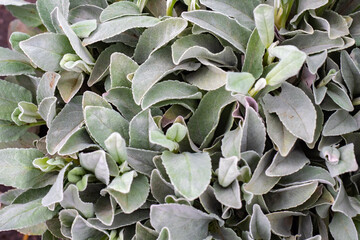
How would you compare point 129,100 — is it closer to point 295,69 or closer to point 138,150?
point 138,150

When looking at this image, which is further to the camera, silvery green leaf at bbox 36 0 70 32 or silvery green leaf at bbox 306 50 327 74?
silvery green leaf at bbox 36 0 70 32

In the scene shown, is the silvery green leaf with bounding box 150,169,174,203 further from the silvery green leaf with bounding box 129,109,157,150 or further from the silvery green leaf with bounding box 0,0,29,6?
the silvery green leaf with bounding box 0,0,29,6

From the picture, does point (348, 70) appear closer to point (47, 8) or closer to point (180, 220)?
point (180, 220)

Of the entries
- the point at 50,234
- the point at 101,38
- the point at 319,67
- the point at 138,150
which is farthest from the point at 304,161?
the point at 50,234

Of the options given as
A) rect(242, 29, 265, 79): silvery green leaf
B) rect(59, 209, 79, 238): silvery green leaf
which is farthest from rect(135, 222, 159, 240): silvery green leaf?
rect(242, 29, 265, 79): silvery green leaf

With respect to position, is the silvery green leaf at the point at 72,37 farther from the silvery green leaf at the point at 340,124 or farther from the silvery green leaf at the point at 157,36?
the silvery green leaf at the point at 340,124

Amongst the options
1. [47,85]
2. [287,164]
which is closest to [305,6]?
[287,164]

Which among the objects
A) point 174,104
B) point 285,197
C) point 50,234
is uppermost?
point 174,104
